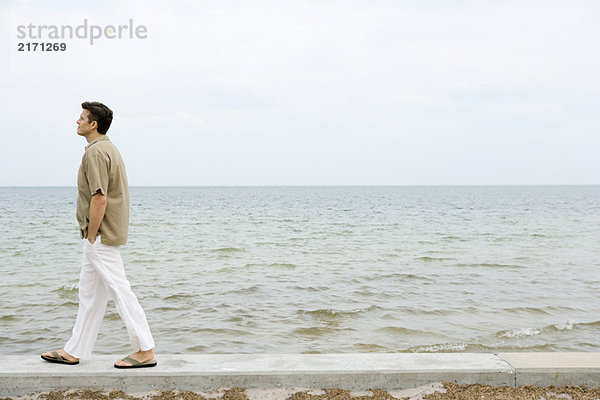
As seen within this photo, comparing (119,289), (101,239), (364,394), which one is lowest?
(364,394)

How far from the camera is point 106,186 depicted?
364 centimetres

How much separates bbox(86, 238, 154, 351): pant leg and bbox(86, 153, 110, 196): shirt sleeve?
1.21 feet

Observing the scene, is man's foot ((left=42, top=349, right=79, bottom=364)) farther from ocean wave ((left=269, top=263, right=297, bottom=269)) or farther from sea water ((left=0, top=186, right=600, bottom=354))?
ocean wave ((left=269, top=263, right=297, bottom=269))

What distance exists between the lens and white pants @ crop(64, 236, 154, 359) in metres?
3.71

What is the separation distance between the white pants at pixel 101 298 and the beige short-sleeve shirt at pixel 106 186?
11 centimetres

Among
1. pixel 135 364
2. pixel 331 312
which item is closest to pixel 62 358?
pixel 135 364

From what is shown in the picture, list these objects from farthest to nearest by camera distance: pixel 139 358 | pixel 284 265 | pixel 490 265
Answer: pixel 490 265 < pixel 284 265 < pixel 139 358

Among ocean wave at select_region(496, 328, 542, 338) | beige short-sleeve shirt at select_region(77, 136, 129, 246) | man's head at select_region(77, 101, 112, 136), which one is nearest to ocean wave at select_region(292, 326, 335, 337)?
ocean wave at select_region(496, 328, 542, 338)

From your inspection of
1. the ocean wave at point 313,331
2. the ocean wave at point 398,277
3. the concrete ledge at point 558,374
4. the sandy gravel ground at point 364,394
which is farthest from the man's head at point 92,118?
the ocean wave at point 398,277

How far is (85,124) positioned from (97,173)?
0.42 meters

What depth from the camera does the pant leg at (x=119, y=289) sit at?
370 centimetres

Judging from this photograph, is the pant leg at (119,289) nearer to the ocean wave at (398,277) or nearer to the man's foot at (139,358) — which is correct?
the man's foot at (139,358)

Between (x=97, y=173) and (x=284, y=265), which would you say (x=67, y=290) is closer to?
(x=284, y=265)

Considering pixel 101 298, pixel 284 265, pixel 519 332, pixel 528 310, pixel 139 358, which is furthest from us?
pixel 284 265
